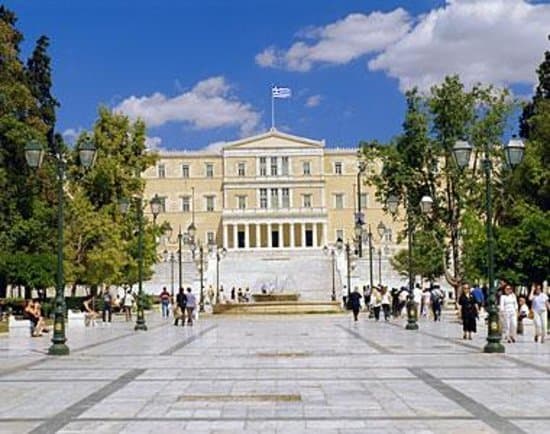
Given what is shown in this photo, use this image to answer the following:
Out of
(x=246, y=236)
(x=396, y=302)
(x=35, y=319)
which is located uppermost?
(x=246, y=236)

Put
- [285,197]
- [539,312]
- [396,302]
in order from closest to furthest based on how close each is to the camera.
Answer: [539,312]
[396,302]
[285,197]

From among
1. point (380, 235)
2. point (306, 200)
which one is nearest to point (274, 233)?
point (306, 200)

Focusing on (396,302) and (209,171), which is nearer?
(396,302)

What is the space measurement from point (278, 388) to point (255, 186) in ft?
360

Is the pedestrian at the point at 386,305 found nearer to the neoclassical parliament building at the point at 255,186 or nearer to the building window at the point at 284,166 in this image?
the neoclassical parliament building at the point at 255,186


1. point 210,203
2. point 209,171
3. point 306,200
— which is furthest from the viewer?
point 209,171

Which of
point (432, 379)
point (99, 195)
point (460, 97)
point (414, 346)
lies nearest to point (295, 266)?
point (99, 195)

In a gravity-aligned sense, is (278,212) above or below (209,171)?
below

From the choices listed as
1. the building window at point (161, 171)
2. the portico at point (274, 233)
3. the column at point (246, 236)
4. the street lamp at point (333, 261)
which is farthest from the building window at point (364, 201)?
the building window at point (161, 171)

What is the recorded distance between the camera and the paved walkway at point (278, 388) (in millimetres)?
10914

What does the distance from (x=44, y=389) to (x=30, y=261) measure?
3302cm

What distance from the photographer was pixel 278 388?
14.5 m

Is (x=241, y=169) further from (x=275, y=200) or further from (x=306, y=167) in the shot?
(x=306, y=167)

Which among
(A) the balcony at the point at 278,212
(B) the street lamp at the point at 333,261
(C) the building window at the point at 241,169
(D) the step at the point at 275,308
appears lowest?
(D) the step at the point at 275,308
